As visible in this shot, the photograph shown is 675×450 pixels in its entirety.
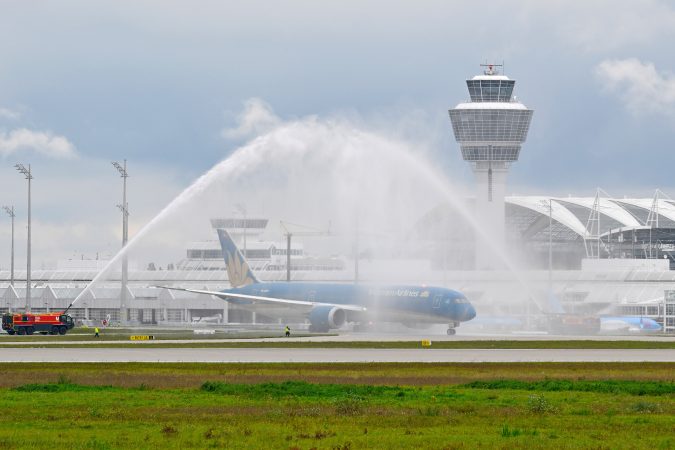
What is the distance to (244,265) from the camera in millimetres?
137625

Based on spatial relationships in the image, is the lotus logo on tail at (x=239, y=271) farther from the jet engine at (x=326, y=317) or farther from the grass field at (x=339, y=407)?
the grass field at (x=339, y=407)

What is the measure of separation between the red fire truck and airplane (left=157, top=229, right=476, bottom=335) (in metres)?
11.7

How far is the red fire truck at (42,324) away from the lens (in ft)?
388

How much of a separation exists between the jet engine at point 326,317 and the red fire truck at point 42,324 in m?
24.1

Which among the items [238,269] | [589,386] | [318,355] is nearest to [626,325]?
[238,269]

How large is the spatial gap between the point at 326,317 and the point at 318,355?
45515mm

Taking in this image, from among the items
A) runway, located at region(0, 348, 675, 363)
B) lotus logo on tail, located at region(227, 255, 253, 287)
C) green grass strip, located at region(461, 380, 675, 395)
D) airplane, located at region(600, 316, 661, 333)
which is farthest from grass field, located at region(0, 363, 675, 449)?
airplane, located at region(600, 316, 661, 333)

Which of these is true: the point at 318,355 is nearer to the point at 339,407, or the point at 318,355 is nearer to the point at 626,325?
the point at 339,407

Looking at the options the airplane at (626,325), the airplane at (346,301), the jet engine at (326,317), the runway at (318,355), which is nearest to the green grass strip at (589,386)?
the runway at (318,355)

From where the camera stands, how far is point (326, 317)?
120 m

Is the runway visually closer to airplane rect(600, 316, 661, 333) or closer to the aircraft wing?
the aircraft wing

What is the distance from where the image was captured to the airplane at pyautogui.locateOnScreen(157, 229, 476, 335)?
113 meters

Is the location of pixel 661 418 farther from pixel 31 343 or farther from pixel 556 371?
pixel 31 343

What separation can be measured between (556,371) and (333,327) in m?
62.8
